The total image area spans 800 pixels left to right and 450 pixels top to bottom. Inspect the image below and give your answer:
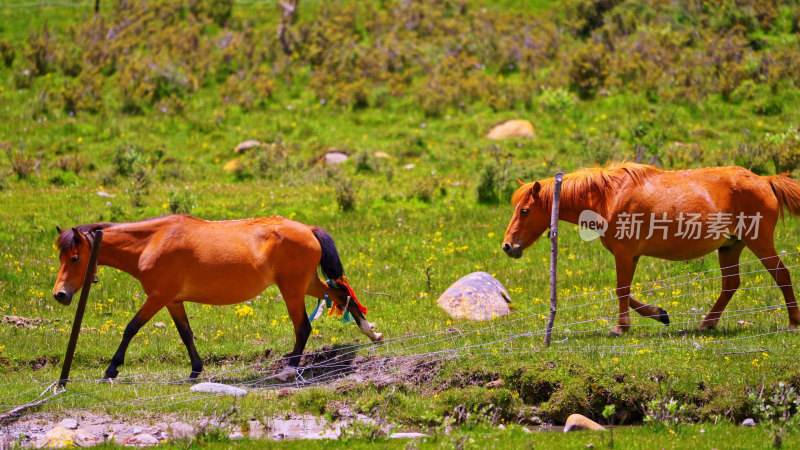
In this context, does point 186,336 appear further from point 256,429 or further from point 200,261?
point 256,429

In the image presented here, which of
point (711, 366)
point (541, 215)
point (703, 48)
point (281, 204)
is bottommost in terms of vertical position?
point (281, 204)

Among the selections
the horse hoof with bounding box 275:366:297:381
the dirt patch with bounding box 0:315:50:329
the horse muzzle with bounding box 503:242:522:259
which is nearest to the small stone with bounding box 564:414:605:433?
the horse muzzle with bounding box 503:242:522:259

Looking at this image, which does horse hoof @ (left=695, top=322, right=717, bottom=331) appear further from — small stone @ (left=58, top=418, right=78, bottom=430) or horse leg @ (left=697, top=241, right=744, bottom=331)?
small stone @ (left=58, top=418, right=78, bottom=430)

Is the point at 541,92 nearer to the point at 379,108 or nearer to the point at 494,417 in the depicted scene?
the point at 379,108

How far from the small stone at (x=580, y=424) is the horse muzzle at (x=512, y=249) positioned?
8.65 ft

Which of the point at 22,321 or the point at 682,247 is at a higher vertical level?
the point at 682,247

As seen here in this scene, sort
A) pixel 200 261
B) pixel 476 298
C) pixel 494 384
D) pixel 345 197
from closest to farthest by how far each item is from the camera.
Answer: pixel 494 384
pixel 200 261
pixel 476 298
pixel 345 197

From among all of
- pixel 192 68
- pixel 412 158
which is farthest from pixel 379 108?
pixel 192 68

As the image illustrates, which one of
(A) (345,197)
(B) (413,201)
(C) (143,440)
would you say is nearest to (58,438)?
(C) (143,440)

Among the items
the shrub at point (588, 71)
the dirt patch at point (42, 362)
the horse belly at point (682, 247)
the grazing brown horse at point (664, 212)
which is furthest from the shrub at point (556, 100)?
the dirt patch at point (42, 362)

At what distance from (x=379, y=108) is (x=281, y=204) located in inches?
312

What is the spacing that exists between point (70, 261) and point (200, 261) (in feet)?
5.04

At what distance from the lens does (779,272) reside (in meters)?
11.2

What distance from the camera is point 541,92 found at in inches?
997
